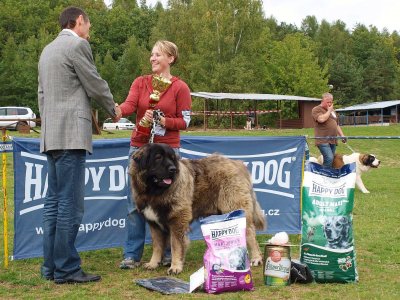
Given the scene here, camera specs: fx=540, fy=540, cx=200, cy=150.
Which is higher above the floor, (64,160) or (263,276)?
(64,160)

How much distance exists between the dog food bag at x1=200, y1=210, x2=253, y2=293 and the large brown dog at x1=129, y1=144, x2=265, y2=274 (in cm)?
58

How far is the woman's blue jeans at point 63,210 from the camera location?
421 centimetres

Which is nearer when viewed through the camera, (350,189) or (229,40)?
(350,189)

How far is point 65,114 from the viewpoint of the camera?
13.7 feet

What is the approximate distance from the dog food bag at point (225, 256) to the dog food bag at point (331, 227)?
0.57 meters

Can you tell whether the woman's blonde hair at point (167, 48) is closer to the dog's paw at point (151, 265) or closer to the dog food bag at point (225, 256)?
the dog food bag at point (225, 256)

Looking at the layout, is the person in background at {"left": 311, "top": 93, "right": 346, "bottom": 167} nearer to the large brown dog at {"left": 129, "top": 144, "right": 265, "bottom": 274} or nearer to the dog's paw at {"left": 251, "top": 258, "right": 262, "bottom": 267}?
the large brown dog at {"left": 129, "top": 144, "right": 265, "bottom": 274}

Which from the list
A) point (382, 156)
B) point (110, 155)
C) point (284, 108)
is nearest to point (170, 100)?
point (110, 155)

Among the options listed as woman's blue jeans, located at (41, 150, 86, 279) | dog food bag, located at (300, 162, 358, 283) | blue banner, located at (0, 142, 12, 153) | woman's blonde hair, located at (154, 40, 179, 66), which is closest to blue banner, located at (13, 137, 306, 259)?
blue banner, located at (0, 142, 12, 153)

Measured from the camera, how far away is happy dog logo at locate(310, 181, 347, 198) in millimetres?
4230

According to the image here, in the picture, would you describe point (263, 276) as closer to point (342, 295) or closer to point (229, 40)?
Answer: point (342, 295)

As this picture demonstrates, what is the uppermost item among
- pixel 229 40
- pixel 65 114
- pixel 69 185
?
pixel 229 40

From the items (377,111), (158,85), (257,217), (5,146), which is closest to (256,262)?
(257,217)

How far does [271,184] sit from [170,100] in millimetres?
1847
